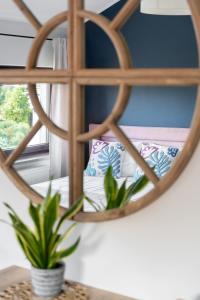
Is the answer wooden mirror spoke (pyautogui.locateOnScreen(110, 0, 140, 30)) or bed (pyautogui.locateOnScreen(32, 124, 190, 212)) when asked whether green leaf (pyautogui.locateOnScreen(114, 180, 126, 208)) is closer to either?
bed (pyautogui.locateOnScreen(32, 124, 190, 212))

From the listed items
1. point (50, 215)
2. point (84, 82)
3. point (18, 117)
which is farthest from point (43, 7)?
point (50, 215)

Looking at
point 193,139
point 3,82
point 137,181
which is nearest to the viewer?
point 193,139

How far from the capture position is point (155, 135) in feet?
3.85

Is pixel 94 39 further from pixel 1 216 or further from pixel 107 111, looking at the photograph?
pixel 1 216

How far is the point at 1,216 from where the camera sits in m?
1.27

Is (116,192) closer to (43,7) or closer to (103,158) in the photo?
(103,158)

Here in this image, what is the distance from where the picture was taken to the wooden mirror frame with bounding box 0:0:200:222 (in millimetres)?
934

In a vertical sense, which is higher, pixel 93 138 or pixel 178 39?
pixel 178 39

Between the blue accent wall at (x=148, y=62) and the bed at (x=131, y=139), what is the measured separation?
2 cm

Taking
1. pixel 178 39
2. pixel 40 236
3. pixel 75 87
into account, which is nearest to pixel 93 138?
pixel 75 87

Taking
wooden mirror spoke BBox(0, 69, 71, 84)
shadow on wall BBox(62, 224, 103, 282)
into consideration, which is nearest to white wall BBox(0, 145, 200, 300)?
shadow on wall BBox(62, 224, 103, 282)

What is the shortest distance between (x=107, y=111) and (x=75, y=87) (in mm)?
140

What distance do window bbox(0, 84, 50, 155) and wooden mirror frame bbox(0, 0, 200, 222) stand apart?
0.23ft

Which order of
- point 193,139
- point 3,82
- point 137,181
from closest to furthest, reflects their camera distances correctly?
point 193,139 < point 137,181 < point 3,82
